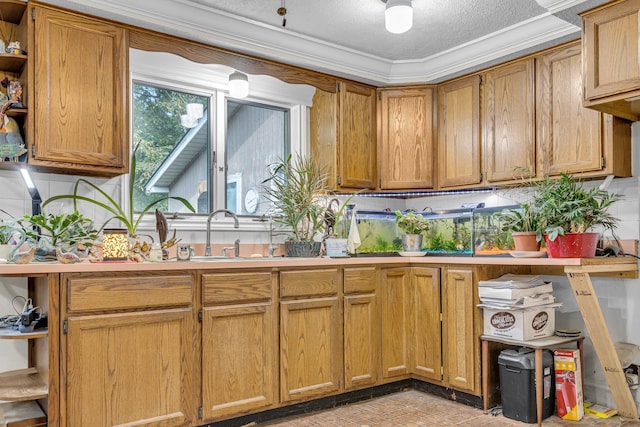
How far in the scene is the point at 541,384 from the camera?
2910 millimetres

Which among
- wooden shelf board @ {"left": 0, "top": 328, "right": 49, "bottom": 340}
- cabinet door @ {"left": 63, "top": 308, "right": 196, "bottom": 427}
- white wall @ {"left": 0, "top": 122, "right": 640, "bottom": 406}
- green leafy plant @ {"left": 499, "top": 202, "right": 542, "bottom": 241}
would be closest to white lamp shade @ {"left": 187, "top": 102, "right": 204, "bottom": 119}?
white wall @ {"left": 0, "top": 122, "right": 640, "bottom": 406}

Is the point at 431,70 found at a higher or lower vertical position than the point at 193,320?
higher

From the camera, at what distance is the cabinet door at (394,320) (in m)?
3.48

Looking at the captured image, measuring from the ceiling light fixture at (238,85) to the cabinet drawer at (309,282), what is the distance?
1.34m

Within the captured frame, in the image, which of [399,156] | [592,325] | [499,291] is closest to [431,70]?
[399,156]

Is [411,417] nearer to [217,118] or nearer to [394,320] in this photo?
[394,320]

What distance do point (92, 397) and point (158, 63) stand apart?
2.05 m

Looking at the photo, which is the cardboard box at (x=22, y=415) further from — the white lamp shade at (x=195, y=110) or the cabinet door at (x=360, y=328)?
the white lamp shade at (x=195, y=110)

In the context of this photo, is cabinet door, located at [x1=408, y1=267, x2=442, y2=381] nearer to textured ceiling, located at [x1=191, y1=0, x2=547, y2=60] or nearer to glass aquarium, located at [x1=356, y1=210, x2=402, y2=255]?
glass aquarium, located at [x1=356, y1=210, x2=402, y2=255]

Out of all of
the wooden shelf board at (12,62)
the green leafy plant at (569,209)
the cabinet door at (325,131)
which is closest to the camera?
the wooden shelf board at (12,62)

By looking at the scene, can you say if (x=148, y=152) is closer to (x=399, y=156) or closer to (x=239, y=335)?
(x=239, y=335)

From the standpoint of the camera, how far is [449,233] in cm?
360

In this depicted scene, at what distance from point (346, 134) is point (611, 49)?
6.09 ft

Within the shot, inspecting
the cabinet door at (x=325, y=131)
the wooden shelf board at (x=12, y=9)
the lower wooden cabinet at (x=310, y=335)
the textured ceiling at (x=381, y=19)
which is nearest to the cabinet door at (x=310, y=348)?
the lower wooden cabinet at (x=310, y=335)
